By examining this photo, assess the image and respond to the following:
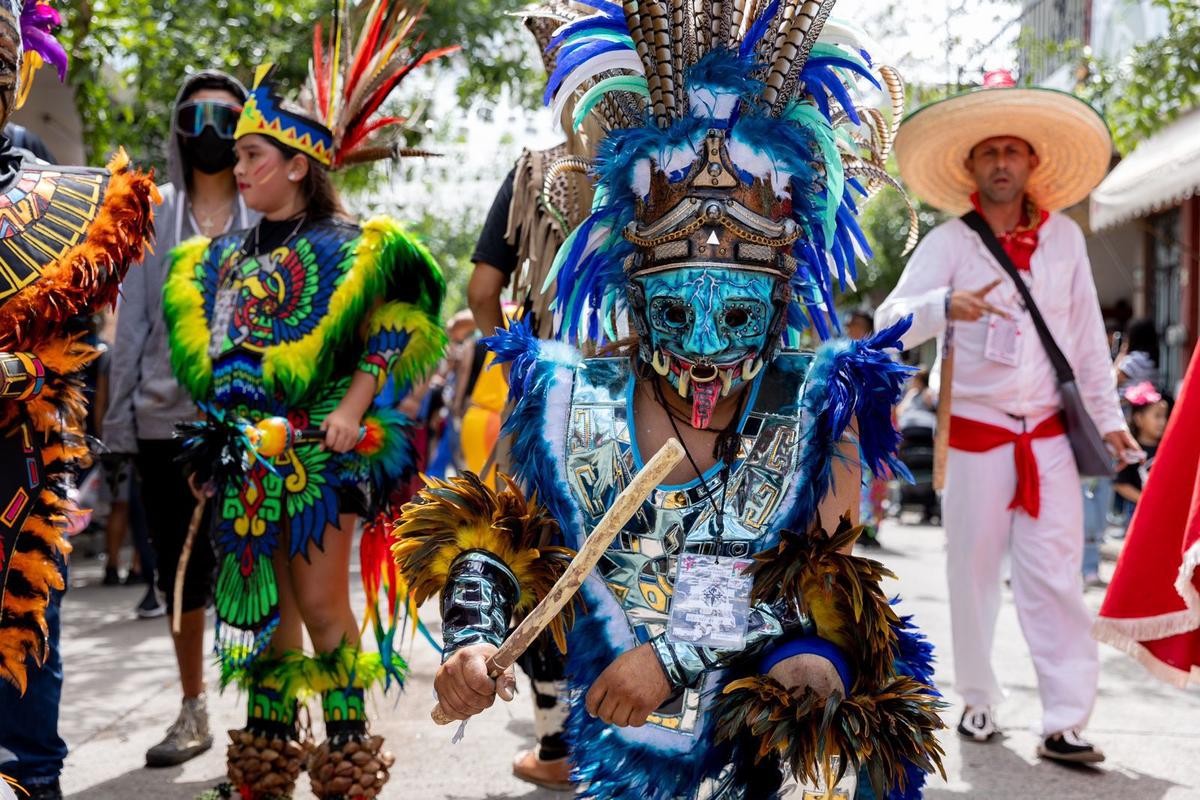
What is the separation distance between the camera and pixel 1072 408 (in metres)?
4.79

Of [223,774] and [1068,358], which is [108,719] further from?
[1068,358]

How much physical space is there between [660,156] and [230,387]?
5.92ft

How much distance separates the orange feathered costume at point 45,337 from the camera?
2.91 m

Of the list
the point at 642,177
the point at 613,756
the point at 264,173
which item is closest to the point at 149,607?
the point at 264,173

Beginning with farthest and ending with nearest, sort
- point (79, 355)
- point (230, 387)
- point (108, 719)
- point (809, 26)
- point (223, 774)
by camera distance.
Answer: point (108, 719) → point (223, 774) → point (230, 387) → point (79, 355) → point (809, 26)

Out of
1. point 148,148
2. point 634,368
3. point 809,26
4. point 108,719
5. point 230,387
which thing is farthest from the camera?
point 148,148

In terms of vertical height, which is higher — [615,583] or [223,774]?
[615,583]

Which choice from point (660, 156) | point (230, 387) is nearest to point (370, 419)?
point (230, 387)

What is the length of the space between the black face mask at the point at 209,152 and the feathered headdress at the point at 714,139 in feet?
7.68

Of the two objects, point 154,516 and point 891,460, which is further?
point 154,516

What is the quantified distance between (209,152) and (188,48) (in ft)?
16.6

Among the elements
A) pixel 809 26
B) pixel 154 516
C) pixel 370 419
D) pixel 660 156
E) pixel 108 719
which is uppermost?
pixel 809 26

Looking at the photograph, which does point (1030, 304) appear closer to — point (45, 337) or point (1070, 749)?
point (1070, 749)

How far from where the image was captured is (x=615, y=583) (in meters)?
2.66
